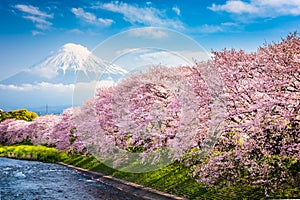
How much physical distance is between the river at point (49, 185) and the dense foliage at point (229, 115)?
3.41 metres

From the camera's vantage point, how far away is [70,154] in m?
33.7

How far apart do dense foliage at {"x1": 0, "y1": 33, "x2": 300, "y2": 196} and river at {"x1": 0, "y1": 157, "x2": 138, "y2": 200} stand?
3.41 metres

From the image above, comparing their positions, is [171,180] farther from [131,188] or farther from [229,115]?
[229,115]

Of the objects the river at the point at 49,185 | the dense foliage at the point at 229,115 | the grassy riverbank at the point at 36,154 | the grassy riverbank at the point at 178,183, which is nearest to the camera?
the dense foliage at the point at 229,115

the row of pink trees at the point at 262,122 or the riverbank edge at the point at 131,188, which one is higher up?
the row of pink trees at the point at 262,122

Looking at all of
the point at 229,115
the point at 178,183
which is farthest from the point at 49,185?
the point at 229,115

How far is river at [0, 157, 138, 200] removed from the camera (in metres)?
19.2

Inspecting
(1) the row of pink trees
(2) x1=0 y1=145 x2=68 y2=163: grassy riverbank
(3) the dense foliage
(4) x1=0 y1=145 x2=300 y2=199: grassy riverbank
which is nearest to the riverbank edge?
(4) x1=0 y1=145 x2=300 y2=199: grassy riverbank

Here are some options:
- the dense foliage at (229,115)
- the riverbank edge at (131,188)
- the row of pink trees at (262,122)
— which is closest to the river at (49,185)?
the riverbank edge at (131,188)

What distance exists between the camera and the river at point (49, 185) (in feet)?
63.0

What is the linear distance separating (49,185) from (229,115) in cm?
1383

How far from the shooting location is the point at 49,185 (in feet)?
74.4

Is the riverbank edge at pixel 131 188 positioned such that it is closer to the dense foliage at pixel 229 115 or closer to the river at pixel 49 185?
the river at pixel 49 185

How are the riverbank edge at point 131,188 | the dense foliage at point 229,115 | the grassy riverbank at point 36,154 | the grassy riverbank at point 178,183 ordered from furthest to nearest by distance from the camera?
the grassy riverbank at point 36,154, the riverbank edge at point 131,188, the grassy riverbank at point 178,183, the dense foliage at point 229,115
